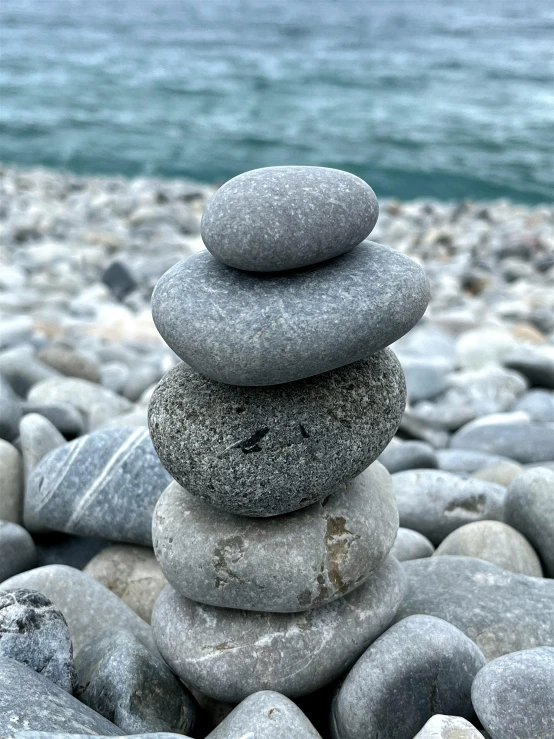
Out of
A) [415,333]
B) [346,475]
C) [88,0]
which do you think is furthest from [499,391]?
[88,0]

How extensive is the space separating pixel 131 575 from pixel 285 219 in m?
1.76

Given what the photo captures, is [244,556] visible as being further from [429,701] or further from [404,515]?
[404,515]

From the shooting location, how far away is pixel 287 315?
237 centimetres

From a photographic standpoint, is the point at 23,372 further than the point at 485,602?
Yes

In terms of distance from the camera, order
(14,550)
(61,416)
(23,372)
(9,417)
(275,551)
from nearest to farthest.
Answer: (275,551) < (14,550) < (9,417) < (61,416) < (23,372)

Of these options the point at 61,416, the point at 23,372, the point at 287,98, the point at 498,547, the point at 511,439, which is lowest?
the point at 287,98

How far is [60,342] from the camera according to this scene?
22.3 feet

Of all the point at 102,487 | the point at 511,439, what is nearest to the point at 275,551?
the point at 102,487

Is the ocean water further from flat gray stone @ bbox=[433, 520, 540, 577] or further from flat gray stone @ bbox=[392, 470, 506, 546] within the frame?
flat gray stone @ bbox=[433, 520, 540, 577]

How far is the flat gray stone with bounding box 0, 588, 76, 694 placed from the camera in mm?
2529

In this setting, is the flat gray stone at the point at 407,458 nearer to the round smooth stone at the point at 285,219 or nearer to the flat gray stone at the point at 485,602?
the flat gray stone at the point at 485,602

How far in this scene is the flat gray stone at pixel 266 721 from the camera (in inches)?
89.7

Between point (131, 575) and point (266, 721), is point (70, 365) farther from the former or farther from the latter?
point (266, 721)

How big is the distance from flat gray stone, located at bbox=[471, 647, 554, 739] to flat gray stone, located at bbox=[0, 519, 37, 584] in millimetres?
Result: 1912
